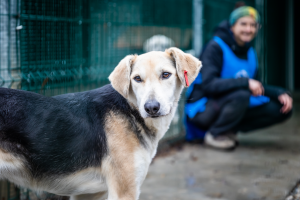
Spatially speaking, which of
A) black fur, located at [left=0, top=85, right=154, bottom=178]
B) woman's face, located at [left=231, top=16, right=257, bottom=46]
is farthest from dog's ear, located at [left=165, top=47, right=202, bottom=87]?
woman's face, located at [left=231, top=16, right=257, bottom=46]

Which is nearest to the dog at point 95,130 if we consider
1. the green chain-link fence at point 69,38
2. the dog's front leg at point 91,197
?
the dog's front leg at point 91,197

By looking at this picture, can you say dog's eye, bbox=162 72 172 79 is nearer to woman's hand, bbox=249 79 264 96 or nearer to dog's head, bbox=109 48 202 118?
dog's head, bbox=109 48 202 118

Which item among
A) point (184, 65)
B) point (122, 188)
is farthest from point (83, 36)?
point (122, 188)

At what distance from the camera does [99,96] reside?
272cm

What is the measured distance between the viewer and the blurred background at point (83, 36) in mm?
3283

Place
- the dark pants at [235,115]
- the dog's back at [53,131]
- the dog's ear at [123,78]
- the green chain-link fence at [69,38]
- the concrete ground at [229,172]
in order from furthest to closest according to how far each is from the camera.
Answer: the dark pants at [235,115], the concrete ground at [229,172], the green chain-link fence at [69,38], the dog's ear at [123,78], the dog's back at [53,131]

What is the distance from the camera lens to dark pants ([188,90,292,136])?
5.05 meters

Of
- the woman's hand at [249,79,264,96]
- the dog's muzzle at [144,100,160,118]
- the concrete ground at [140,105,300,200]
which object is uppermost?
the dog's muzzle at [144,100,160,118]

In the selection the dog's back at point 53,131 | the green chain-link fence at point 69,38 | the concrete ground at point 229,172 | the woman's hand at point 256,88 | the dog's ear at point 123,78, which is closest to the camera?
the dog's back at point 53,131

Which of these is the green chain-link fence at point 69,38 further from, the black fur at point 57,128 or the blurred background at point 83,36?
the black fur at point 57,128

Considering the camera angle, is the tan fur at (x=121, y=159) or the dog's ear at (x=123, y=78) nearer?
the tan fur at (x=121, y=159)

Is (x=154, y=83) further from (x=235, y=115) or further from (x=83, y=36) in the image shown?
(x=235, y=115)

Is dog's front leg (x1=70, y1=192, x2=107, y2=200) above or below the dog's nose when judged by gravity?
below

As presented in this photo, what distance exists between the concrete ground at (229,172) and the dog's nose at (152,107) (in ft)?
4.61
